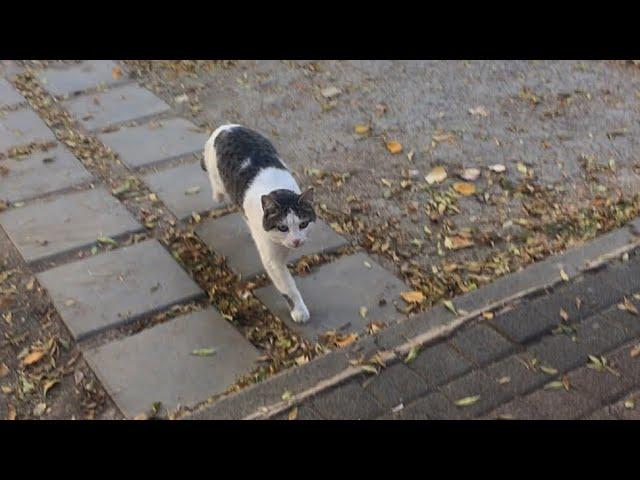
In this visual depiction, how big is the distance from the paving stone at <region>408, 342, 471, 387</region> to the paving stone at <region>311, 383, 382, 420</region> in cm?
29

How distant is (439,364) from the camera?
3.48m

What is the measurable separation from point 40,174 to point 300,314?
2.50m

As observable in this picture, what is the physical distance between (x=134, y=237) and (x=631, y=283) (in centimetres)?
282

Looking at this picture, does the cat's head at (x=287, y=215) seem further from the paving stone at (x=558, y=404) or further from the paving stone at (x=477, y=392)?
the paving stone at (x=558, y=404)

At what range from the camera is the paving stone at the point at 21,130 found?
18.6 ft

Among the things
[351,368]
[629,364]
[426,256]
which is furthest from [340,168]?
[629,364]

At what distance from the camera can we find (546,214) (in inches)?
181

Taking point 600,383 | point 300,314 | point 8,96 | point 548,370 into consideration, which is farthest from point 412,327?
point 8,96

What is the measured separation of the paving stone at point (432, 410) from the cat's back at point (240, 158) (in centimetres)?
144

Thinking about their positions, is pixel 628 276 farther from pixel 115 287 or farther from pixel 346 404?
pixel 115 287

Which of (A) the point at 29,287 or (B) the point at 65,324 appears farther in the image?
(A) the point at 29,287
